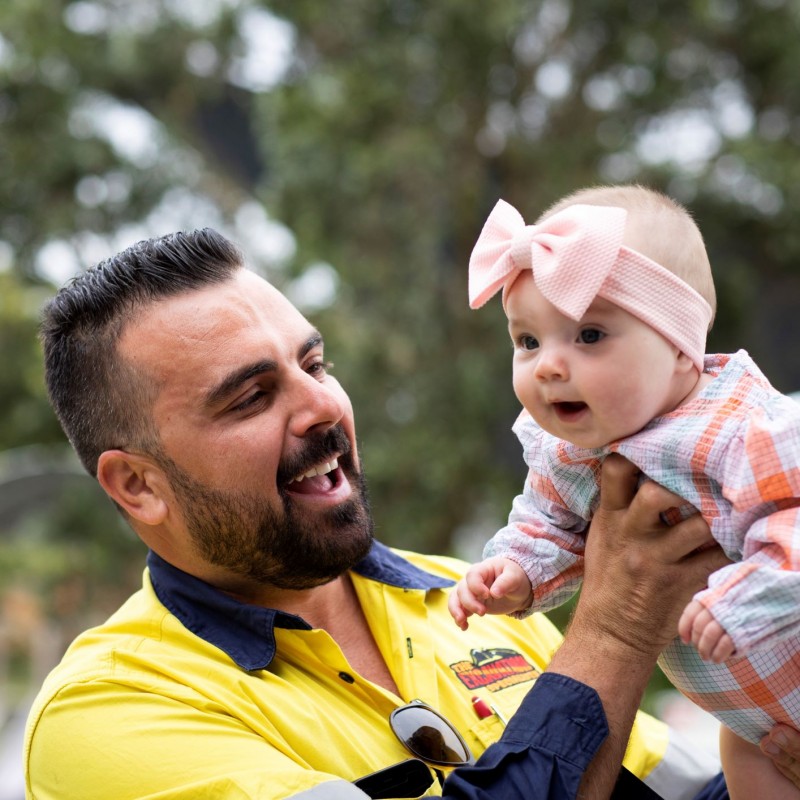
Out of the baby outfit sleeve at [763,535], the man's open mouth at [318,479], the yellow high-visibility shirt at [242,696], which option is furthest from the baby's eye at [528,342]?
the yellow high-visibility shirt at [242,696]

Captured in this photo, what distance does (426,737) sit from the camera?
2.10 m

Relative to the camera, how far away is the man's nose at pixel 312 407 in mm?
2271

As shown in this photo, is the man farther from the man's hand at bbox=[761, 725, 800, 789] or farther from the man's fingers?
the man's hand at bbox=[761, 725, 800, 789]

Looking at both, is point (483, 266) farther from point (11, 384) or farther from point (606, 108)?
point (11, 384)

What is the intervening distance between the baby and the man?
10cm

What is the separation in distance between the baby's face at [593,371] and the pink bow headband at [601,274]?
3 centimetres

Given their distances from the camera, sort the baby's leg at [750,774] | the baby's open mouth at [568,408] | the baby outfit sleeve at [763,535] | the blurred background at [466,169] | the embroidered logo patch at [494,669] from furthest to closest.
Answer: the blurred background at [466,169]
the embroidered logo patch at [494,669]
the baby's leg at [750,774]
the baby's open mouth at [568,408]
the baby outfit sleeve at [763,535]

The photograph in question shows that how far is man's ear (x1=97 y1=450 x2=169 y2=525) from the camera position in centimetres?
234

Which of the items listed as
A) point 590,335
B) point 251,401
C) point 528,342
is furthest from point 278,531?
point 590,335

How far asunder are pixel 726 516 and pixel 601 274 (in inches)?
16.8

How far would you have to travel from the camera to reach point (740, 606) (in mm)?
1638

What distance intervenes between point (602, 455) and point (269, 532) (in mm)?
682

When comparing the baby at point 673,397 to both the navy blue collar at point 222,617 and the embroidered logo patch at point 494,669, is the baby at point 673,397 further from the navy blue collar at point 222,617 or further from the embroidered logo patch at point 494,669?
the navy blue collar at point 222,617

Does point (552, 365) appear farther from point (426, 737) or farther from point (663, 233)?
point (426, 737)
